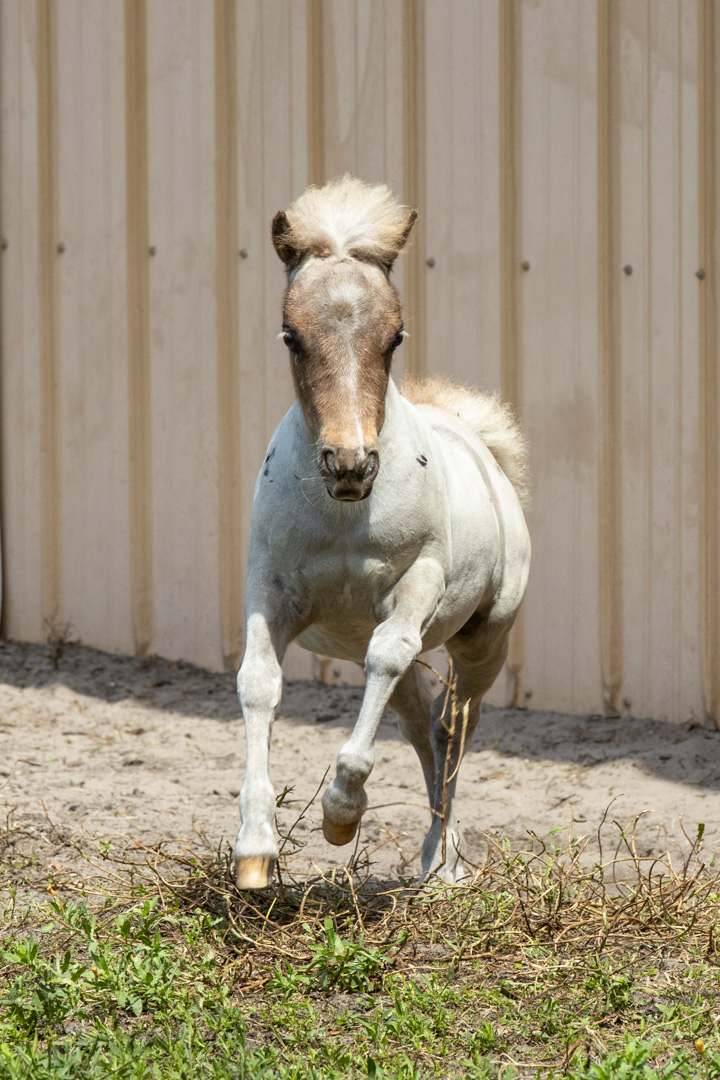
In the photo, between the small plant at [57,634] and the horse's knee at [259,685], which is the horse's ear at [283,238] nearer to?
the horse's knee at [259,685]

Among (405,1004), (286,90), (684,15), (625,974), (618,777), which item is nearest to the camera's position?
(405,1004)

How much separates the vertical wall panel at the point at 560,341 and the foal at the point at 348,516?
2932 millimetres

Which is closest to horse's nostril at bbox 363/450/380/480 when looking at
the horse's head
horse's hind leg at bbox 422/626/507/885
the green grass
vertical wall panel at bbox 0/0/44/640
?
the horse's head

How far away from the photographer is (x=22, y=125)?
857 centimetres

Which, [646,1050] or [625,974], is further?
[625,974]

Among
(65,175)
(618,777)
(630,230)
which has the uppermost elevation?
(65,175)

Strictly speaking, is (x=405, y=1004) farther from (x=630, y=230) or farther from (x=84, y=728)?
(x=630, y=230)

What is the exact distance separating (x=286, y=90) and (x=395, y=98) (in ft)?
2.35

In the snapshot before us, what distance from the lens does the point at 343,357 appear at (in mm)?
3525

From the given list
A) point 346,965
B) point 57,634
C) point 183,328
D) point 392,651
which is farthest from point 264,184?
point 346,965

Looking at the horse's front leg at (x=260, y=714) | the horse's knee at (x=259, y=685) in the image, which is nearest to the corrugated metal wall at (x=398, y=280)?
the horse's front leg at (x=260, y=714)

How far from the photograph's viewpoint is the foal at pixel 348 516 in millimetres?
3502

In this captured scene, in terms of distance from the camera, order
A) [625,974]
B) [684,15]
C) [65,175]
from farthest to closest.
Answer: [65,175]
[684,15]
[625,974]

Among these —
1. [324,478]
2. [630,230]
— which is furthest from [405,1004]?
[630,230]
